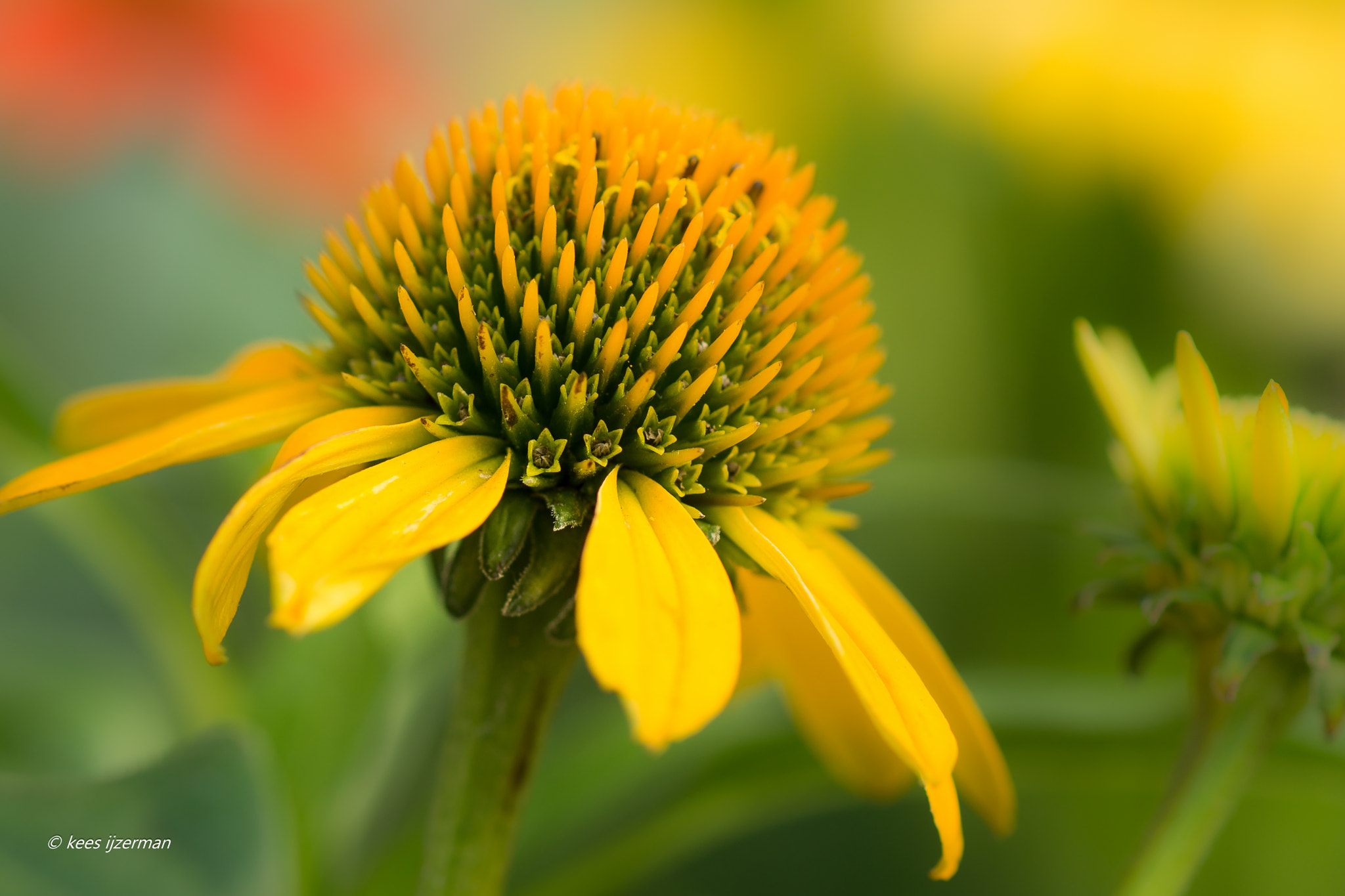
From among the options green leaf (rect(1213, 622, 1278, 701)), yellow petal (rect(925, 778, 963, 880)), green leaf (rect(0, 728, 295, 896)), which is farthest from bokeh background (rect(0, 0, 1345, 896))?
yellow petal (rect(925, 778, 963, 880))

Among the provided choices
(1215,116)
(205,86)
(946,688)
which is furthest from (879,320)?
(946,688)

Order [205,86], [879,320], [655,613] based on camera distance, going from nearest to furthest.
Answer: [655,613], [205,86], [879,320]

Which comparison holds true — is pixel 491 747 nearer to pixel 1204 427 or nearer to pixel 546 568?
pixel 546 568

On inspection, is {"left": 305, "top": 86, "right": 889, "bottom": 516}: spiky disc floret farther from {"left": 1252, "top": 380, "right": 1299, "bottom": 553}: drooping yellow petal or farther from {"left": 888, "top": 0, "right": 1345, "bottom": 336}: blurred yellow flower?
{"left": 888, "top": 0, "right": 1345, "bottom": 336}: blurred yellow flower

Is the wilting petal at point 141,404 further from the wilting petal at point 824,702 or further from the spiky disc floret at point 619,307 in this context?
the wilting petal at point 824,702

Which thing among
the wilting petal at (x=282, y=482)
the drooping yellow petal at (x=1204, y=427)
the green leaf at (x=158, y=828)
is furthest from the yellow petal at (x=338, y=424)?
the drooping yellow petal at (x=1204, y=427)

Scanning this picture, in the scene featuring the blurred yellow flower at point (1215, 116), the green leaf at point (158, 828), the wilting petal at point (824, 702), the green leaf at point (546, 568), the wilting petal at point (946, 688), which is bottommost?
the green leaf at point (158, 828)

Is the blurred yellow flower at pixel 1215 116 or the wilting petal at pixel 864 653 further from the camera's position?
the blurred yellow flower at pixel 1215 116
